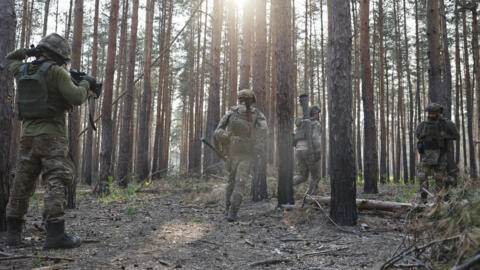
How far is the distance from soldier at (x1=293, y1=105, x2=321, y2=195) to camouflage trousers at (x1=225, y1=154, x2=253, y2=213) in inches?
110

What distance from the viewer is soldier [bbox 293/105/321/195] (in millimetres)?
8023

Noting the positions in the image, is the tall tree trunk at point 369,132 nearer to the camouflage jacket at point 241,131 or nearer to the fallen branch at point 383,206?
the fallen branch at point 383,206

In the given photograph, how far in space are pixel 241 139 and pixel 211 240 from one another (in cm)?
206

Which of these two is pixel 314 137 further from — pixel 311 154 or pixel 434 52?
pixel 434 52

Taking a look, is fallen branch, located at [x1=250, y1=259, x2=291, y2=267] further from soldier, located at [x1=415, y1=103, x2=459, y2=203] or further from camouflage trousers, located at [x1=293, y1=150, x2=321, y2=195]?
soldier, located at [x1=415, y1=103, x2=459, y2=203]

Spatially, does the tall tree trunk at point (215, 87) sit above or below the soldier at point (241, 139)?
above

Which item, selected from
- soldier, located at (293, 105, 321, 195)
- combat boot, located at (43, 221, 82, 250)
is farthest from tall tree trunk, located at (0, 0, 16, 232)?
soldier, located at (293, 105, 321, 195)

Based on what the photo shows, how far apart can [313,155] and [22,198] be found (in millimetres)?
6305

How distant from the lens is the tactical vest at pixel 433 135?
22.6 feet

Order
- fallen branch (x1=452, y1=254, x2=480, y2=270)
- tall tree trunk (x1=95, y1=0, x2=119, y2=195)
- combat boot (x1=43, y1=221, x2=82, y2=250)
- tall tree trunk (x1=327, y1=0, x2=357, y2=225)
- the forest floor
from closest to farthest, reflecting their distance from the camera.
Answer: fallen branch (x1=452, y1=254, x2=480, y2=270) < the forest floor < combat boot (x1=43, y1=221, x2=82, y2=250) < tall tree trunk (x1=327, y1=0, x2=357, y2=225) < tall tree trunk (x1=95, y1=0, x2=119, y2=195)

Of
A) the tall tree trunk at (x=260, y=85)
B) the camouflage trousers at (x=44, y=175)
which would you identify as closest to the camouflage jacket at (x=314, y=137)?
the tall tree trunk at (x=260, y=85)

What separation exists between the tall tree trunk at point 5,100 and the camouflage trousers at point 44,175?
595 mm

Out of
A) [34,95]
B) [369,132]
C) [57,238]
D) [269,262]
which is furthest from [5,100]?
[369,132]

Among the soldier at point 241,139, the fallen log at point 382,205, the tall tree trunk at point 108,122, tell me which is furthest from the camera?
the tall tree trunk at point 108,122
